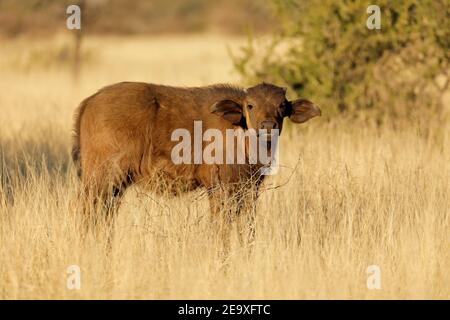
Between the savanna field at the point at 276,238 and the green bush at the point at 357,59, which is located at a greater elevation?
the green bush at the point at 357,59

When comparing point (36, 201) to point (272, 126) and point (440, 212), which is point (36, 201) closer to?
point (272, 126)

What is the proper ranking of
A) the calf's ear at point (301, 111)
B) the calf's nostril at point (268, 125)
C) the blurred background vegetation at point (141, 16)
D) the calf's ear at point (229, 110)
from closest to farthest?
the calf's nostril at point (268, 125) < the calf's ear at point (229, 110) < the calf's ear at point (301, 111) < the blurred background vegetation at point (141, 16)

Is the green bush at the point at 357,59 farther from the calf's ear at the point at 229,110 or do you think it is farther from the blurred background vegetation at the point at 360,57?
the calf's ear at the point at 229,110

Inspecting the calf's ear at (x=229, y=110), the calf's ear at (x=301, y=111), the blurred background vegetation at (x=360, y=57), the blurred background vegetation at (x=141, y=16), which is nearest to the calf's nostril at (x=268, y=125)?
the calf's ear at (x=229, y=110)

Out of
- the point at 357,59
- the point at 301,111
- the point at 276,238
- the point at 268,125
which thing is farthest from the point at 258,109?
the point at 357,59

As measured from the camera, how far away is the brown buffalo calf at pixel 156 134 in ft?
24.5

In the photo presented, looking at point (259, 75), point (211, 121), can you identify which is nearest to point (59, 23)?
point (259, 75)

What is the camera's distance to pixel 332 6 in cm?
1295

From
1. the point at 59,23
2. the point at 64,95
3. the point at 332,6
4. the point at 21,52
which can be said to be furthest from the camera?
the point at 59,23

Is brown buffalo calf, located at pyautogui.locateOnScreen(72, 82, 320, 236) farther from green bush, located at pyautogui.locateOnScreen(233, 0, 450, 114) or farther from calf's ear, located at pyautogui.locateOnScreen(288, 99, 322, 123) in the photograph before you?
green bush, located at pyautogui.locateOnScreen(233, 0, 450, 114)

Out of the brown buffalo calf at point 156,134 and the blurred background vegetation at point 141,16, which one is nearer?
the brown buffalo calf at point 156,134

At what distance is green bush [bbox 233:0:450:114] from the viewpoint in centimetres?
1269

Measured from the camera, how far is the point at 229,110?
7633mm

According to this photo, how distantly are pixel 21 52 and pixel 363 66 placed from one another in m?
15.2
